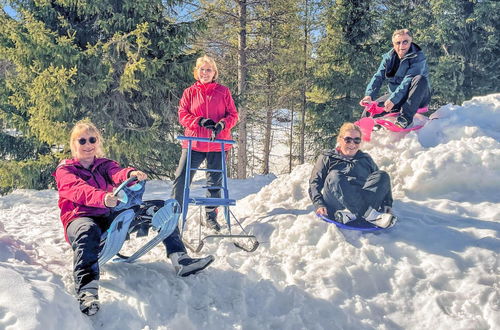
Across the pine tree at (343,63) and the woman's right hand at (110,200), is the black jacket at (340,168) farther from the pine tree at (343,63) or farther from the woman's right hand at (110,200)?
the pine tree at (343,63)

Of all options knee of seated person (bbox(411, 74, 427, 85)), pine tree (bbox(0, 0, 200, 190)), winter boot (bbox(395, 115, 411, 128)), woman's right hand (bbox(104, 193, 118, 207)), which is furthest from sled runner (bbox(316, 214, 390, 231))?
pine tree (bbox(0, 0, 200, 190))

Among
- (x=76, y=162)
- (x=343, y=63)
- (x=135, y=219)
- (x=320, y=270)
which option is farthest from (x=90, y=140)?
(x=343, y=63)

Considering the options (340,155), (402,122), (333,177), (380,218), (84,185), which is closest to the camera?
(84,185)

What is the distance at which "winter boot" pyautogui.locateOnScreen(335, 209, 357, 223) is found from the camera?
450 cm

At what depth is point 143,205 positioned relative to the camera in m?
3.88

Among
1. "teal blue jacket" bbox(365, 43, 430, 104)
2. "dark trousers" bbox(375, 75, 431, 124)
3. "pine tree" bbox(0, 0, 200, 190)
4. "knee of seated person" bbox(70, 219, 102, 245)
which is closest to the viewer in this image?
"knee of seated person" bbox(70, 219, 102, 245)

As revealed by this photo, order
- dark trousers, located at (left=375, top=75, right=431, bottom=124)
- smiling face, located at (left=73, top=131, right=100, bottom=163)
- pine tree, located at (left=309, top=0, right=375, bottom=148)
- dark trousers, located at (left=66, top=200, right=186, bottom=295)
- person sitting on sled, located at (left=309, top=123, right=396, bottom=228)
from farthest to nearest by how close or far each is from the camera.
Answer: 1. pine tree, located at (left=309, top=0, right=375, bottom=148)
2. dark trousers, located at (left=375, top=75, right=431, bottom=124)
3. person sitting on sled, located at (left=309, top=123, right=396, bottom=228)
4. smiling face, located at (left=73, top=131, right=100, bottom=163)
5. dark trousers, located at (left=66, top=200, right=186, bottom=295)

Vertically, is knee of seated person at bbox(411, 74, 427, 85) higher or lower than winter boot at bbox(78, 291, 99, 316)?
higher

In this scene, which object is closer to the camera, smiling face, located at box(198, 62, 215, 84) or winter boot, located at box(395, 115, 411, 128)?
smiling face, located at box(198, 62, 215, 84)

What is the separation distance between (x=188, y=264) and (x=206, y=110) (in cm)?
215

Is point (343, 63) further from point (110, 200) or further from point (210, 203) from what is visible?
point (110, 200)

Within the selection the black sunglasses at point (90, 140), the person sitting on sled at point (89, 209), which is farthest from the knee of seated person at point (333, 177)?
the black sunglasses at point (90, 140)

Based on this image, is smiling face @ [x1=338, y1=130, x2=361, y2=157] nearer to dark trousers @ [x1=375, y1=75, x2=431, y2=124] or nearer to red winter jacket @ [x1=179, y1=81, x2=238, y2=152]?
red winter jacket @ [x1=179, y1=81, x2=238, y2=152]

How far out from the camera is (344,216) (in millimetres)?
4500
